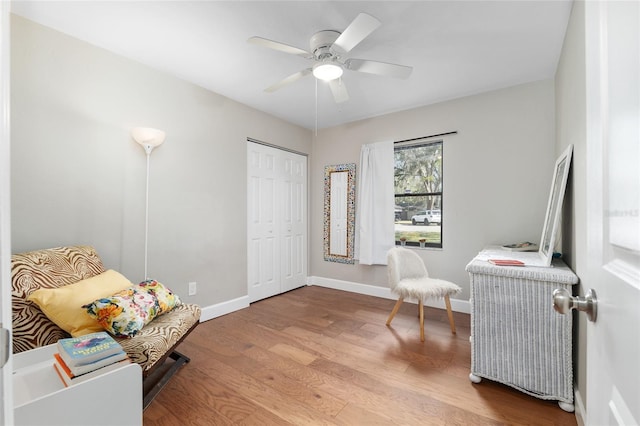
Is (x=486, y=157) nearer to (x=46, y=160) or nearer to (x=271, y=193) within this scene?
(x=271, y=193)

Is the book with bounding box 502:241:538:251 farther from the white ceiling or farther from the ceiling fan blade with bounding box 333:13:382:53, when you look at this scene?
the ceiling fan blade with bounding box 333:13:382:53

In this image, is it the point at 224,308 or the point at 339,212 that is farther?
the point at 339,212

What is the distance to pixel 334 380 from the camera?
202 cm

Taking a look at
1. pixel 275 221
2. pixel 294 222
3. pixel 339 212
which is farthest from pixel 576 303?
pixel 294 222

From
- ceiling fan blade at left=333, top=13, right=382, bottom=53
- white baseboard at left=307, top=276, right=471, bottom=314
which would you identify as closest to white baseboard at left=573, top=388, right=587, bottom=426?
white baseboard at left=307, top=276, right=471, bottom=314

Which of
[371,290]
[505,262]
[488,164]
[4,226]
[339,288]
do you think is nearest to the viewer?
[4,226]

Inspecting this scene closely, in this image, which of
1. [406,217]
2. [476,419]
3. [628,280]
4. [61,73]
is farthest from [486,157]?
[61,73]

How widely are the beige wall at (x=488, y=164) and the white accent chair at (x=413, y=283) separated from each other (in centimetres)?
55

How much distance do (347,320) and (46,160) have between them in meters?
3.02

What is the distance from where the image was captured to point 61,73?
216 cm

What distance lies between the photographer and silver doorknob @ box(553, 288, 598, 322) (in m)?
0.62

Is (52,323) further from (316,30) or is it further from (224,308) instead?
(316,30)

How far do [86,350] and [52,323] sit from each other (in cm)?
83

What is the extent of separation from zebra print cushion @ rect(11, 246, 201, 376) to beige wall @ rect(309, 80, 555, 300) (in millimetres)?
2866
